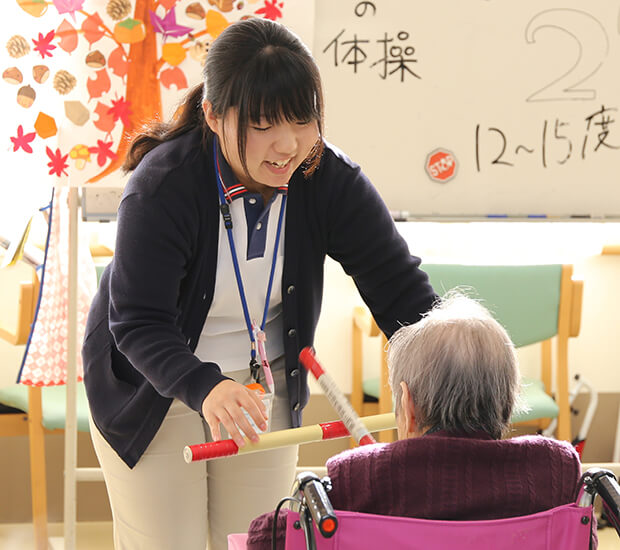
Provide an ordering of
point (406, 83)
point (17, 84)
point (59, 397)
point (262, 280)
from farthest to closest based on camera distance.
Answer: point (59, 397), point (406, 83), point (17, 84), point (262, 280)

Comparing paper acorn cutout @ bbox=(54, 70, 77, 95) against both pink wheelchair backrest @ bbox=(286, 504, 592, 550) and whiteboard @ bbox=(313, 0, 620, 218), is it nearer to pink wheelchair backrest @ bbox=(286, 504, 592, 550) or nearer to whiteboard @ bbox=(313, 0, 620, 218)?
whiteboard @ bbox=(313, 0, 620, 218)

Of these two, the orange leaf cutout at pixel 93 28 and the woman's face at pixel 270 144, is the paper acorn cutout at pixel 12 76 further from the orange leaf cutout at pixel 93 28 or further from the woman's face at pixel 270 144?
the woman's face at pixel 270 144

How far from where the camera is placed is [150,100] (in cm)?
224

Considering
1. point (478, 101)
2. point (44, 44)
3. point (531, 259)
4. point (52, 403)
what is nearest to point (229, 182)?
point (44, 44)

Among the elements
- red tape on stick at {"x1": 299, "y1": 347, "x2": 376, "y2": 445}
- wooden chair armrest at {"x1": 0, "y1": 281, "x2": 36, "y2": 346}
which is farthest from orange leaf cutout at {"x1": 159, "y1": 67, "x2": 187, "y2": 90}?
red tape on stick at {"x1": 299, "y1": 347, "x2": 376, "y2": 445}

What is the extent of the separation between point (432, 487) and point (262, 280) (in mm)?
556

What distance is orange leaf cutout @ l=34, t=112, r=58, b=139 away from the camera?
2.18 meters

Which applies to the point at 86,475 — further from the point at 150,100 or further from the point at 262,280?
the point at 262,280

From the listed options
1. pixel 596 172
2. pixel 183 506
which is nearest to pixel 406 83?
pixel 596 172

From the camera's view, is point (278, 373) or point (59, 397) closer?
point (278, 373)

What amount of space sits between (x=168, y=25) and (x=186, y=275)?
104cm

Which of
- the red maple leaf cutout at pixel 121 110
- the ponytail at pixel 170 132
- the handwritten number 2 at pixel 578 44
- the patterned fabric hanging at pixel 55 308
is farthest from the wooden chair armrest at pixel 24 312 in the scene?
the handwritten number 2 at pixel 578 44

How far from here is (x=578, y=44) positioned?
242cm

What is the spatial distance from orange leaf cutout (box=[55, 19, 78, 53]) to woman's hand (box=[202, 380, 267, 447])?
4.14 ft
